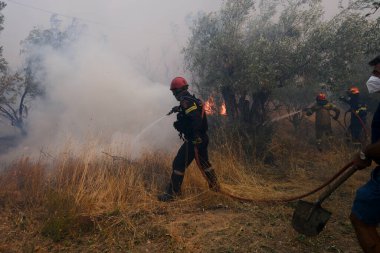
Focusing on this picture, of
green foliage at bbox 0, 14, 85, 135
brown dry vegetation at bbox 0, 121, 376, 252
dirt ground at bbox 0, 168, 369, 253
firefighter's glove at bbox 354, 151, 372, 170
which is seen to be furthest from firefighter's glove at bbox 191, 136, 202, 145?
green foliage at bbox 0, 14, 85, 135

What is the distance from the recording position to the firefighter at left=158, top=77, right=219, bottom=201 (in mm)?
4602

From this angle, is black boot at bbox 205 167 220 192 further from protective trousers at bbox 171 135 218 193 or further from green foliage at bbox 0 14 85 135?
green foliage at bbox 0 14 85 135

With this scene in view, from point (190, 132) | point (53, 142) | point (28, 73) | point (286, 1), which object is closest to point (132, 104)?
point (53, 142)

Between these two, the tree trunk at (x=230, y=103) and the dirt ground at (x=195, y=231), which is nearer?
the dirt ground at (x=195, y=231)

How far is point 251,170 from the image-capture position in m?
6.04

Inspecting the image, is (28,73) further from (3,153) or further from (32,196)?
(32,196)

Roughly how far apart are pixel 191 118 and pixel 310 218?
7.56 ft

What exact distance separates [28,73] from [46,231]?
8853 millimetres

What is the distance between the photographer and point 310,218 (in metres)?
2.80

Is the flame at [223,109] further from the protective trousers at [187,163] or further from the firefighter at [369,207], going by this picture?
the firefighter at [369,207]

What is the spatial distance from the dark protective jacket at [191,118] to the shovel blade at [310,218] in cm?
204

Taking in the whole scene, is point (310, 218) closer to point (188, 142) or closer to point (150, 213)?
point (150, 213)

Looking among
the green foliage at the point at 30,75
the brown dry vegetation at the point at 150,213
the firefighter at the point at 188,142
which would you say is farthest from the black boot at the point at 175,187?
the green foliage at the point at 30,75

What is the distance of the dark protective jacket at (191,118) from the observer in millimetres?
A: 4602
